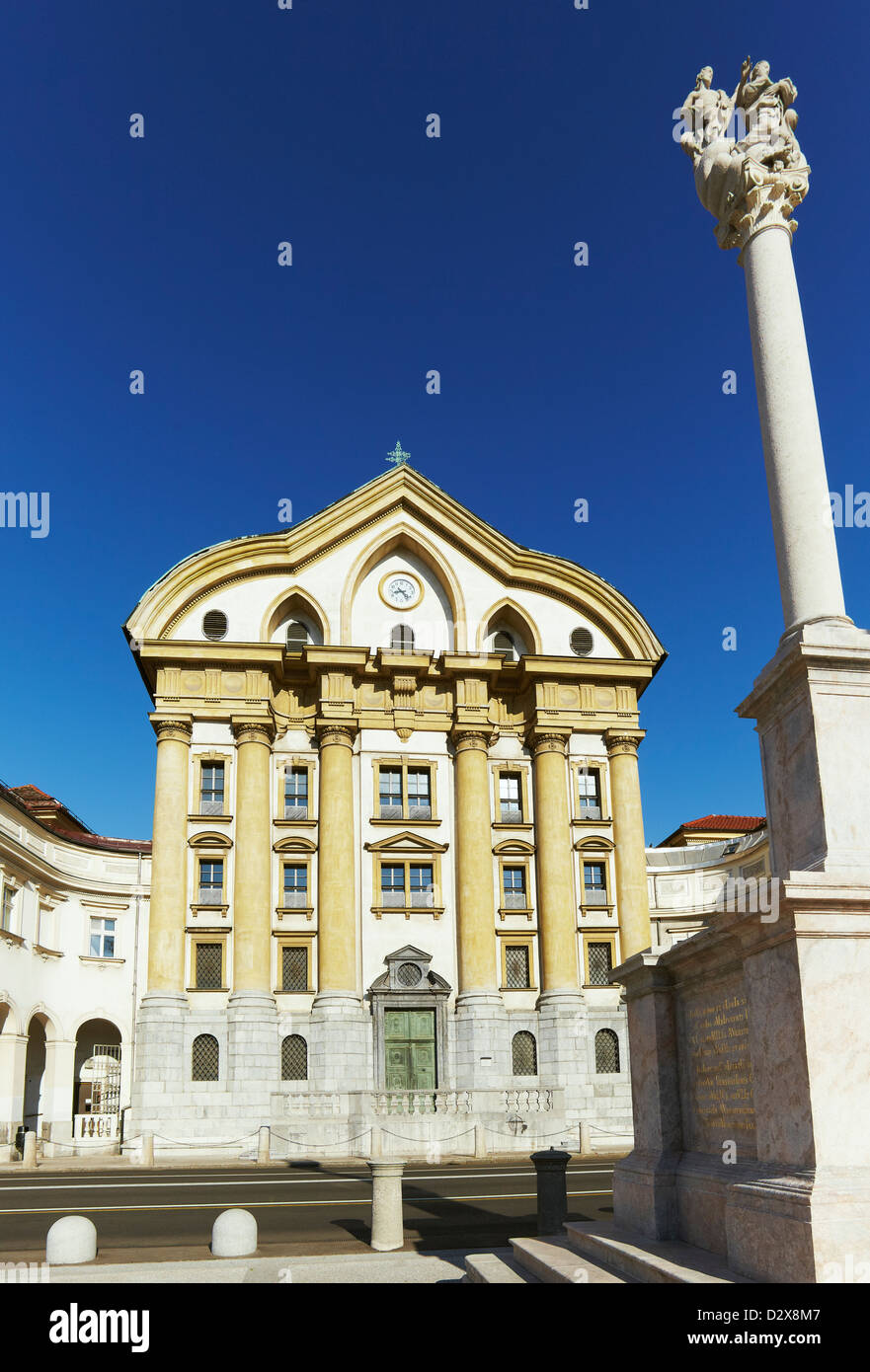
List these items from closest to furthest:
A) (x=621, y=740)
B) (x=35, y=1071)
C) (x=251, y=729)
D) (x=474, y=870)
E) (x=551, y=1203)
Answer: (x=551, y=1203), (x=474, y=870), (x=251, y=729), (x=35, y=1071), (x=621, y=740)

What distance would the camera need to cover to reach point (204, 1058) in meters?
37.5

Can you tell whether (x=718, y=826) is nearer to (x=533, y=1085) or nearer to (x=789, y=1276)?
(x=533, y=1085)

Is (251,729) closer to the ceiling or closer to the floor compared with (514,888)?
closer to the ceiling

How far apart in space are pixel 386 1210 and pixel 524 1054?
27851 millimetres

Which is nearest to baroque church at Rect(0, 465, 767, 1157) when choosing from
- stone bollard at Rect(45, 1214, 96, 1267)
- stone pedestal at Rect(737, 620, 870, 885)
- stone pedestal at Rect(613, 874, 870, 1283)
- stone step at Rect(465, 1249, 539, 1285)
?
stone bollard at Rect(45, 1214, 96, 1267)

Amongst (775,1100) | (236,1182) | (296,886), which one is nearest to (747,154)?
(775,1100)

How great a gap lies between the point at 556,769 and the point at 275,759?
35.3 feet

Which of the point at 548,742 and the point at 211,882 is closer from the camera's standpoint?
the point at 211,882

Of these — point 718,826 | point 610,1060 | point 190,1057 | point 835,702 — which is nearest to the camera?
point 835,702

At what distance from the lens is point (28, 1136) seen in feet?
107

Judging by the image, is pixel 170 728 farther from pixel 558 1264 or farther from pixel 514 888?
pixel 558 1264

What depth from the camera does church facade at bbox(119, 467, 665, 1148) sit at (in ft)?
123

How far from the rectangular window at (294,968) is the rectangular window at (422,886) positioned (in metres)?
4.41

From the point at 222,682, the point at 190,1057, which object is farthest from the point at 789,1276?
the point at 222,682
